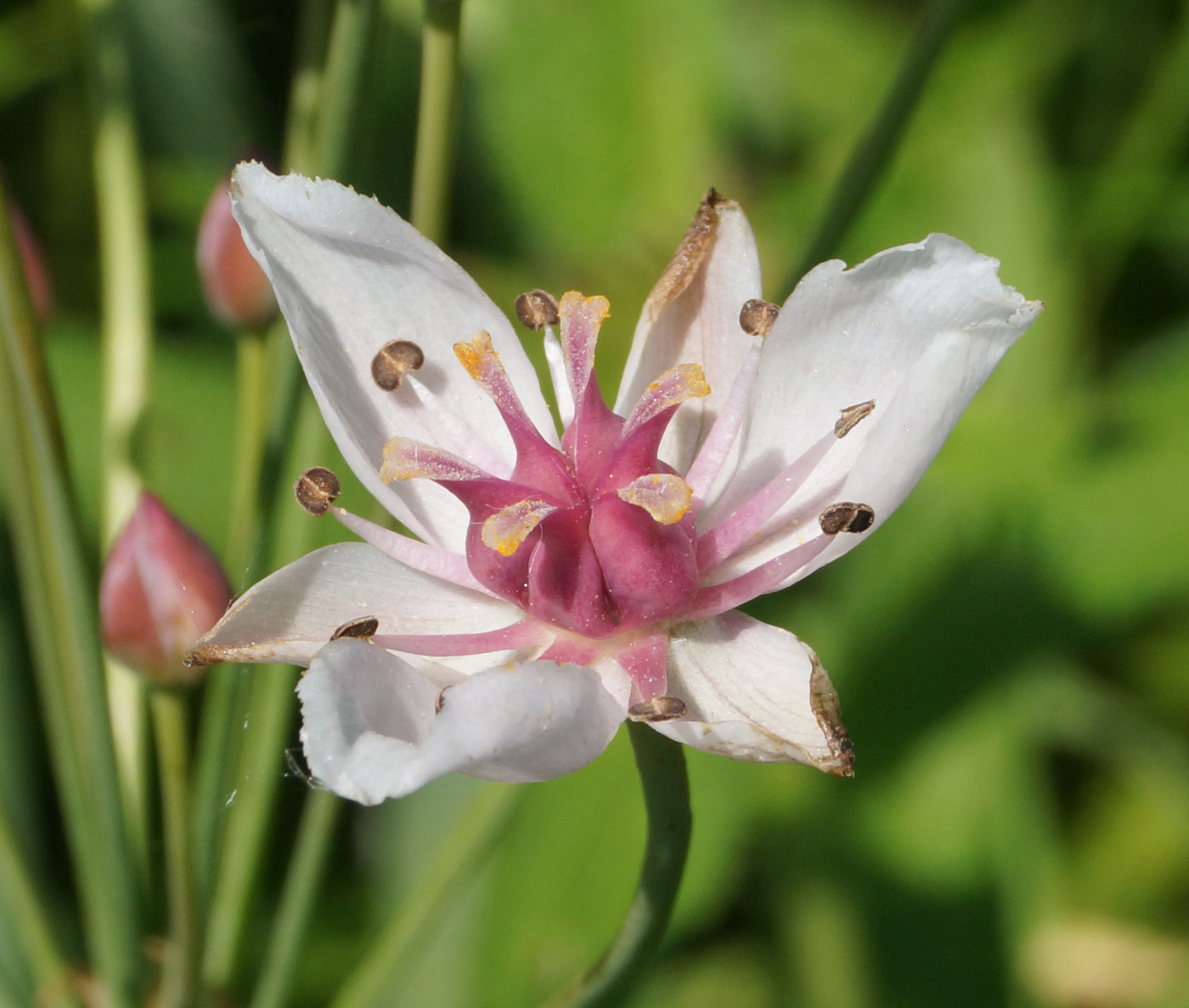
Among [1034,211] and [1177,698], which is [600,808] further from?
[1034,211]

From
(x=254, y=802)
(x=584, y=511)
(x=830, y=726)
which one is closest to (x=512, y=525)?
(x=584, y=511)

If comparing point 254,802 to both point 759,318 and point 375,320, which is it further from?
point 759,318

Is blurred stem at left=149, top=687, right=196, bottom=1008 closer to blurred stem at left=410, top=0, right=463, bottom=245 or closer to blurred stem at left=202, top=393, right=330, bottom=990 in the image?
blurred stem at left=202, top=393, right=330, bottom=990

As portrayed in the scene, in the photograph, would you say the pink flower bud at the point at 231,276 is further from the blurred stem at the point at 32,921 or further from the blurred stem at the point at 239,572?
the blurred stem at the point at 32,921

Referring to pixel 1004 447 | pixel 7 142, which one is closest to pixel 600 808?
pixel 1004 447

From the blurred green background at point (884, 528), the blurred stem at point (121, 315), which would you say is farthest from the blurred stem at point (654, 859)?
the blurred green background at point (884, 528)

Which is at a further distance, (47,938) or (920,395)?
(47,938)

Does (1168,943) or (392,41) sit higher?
(392,41)
